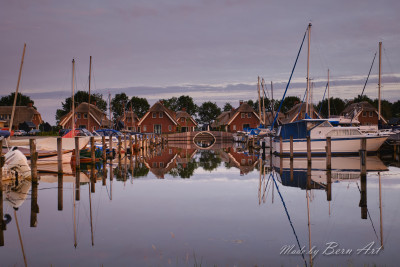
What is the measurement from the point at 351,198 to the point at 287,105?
130838 mm

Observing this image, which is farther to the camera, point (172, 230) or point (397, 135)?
point (397, 135)

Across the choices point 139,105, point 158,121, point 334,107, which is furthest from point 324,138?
point 139,105

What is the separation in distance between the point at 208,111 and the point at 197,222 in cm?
14274

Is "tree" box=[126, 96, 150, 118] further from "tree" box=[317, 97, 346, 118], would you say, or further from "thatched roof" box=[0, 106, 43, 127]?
"tree" box=[317, 97, 346, 118]

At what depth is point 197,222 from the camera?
12.3 m

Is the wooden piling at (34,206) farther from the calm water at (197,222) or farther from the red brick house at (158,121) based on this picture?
the red brick house at (158,121)

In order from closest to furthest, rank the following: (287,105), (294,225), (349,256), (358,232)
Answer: (349,256), (358,232), (294,225), (287,105)

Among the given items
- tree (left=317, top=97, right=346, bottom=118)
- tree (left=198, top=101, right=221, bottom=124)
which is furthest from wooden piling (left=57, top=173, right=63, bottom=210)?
tree (left=198, top=101, right=221, bottom=124)

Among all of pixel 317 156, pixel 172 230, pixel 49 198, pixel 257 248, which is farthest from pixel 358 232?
pixel 317 156

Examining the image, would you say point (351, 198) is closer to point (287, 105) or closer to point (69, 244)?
point (69, 244)

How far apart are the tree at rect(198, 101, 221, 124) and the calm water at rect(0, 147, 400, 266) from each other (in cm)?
13314

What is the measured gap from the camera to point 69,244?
1025 cm

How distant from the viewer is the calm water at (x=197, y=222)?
9.12 m

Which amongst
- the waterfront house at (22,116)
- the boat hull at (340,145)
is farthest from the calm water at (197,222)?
the waterfront house at (22,116)
